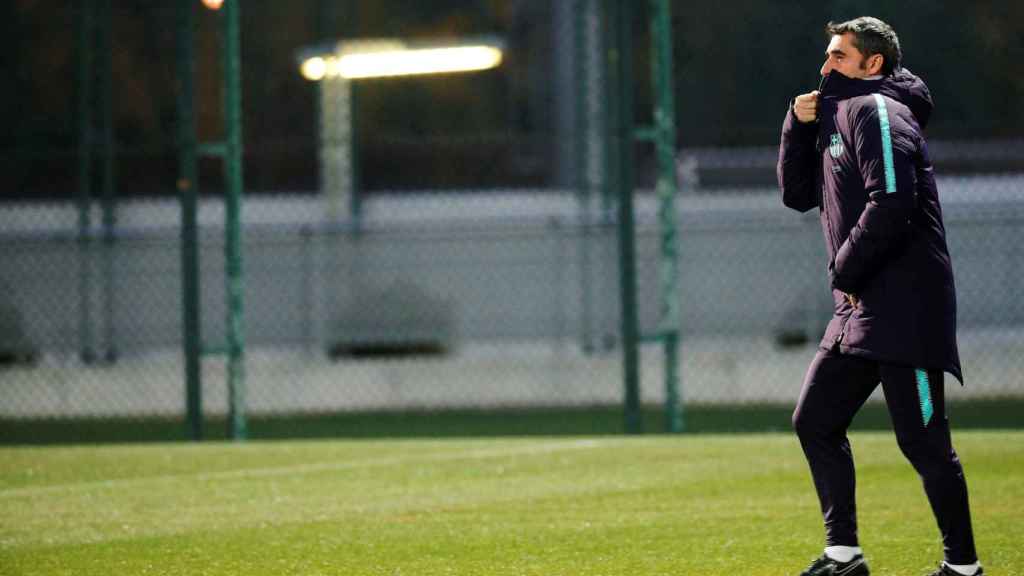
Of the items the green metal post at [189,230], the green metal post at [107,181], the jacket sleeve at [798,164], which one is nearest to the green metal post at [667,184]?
the green metal post at [189,230]

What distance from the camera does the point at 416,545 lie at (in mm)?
5984

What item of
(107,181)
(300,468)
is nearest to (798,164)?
(300,468)

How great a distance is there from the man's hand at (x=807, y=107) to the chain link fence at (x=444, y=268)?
7.60 metres

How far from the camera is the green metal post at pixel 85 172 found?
48.6 ft

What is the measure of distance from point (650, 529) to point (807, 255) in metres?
8.65

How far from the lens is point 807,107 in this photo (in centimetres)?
490

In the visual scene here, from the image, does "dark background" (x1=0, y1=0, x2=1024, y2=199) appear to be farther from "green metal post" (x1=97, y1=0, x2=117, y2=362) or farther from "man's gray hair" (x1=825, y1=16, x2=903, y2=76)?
"man's gray hair" (x1=825, y1=16, x2=903, y2=76)

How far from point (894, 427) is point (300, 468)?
4.46 metres

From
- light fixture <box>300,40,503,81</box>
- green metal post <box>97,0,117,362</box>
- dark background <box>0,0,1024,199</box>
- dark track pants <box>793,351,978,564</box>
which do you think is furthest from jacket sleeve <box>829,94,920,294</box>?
light fixture <box>300,40,503,81</box>

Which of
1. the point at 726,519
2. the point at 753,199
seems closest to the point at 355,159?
the point at 753,199

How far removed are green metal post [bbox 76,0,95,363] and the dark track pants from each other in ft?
33.3

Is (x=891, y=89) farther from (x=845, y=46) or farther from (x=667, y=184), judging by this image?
(x=667, y=184)

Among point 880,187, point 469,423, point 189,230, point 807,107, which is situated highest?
point 807,107

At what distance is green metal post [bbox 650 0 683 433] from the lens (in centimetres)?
1018
